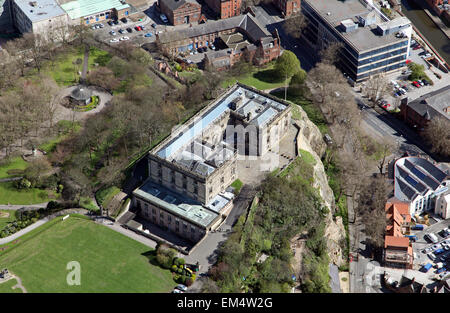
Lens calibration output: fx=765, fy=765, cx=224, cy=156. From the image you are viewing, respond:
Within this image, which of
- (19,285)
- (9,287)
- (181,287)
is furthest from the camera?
(19,285)

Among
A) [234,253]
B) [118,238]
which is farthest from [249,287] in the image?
[118,238]

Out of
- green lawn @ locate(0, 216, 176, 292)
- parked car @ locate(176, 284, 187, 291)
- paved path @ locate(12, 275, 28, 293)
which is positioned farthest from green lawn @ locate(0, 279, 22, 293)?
parked car @ locate(176, 284, 187, 291)

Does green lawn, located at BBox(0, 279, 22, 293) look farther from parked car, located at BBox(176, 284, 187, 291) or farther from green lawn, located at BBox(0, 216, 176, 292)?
parked car, located at BBox(176, 284, 187, 291)

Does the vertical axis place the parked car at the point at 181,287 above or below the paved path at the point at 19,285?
above

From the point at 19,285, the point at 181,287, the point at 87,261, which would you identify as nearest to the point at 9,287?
the point at 19,285

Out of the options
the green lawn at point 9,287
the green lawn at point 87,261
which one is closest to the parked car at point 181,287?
the green lawn at point 87,261

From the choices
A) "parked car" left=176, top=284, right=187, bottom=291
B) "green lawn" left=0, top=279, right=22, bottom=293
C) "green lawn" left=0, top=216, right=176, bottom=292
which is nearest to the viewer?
"parked car" left=176, top=284, right=187, bottom=291

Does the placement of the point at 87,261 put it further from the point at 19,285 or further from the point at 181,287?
the point at 181,287

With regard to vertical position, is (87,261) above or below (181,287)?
below

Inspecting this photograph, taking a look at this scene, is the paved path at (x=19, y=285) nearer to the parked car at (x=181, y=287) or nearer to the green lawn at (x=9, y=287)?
the green lawn at (x=9, y=287)
